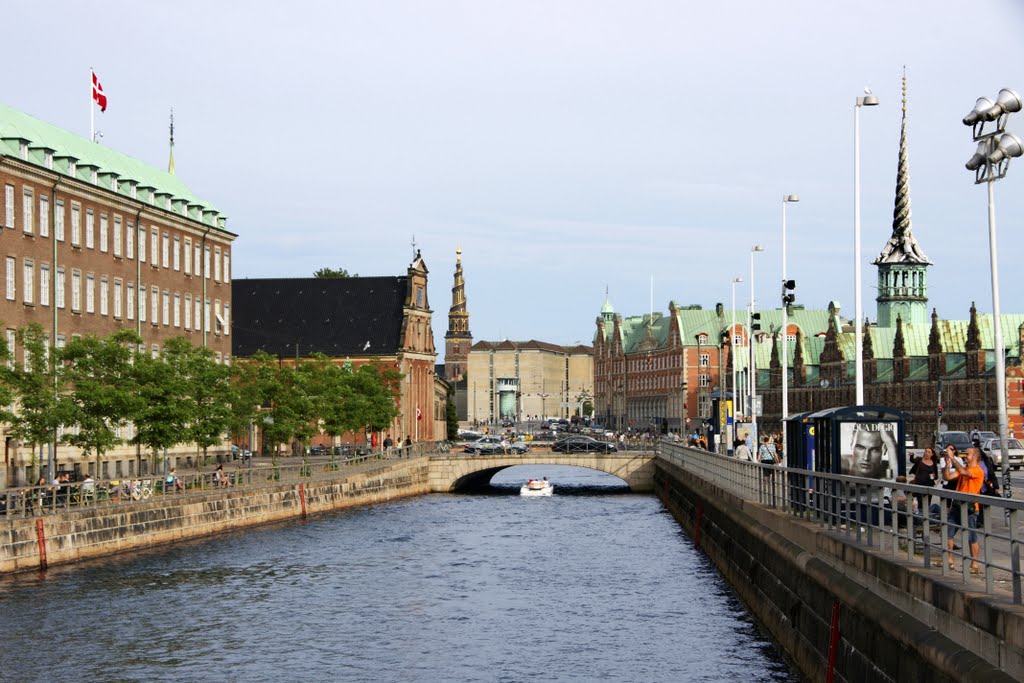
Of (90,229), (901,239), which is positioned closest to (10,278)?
(90,229)

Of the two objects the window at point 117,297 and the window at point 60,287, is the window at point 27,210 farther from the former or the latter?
the window at point 117,297

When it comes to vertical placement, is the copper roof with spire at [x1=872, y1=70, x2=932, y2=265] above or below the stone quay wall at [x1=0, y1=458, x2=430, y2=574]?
above

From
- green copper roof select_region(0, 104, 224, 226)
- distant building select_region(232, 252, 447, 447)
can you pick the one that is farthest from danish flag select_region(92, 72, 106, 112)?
distant building select_region(232, 252, 447, 447)

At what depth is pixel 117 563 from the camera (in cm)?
5116

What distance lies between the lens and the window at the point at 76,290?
80.4m

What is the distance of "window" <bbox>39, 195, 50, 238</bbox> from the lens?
A: 76.9 meters

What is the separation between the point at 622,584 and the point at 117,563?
56.8ft

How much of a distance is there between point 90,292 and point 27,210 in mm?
8416

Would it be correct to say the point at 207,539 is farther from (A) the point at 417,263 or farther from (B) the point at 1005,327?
(B) the point at 1005,327

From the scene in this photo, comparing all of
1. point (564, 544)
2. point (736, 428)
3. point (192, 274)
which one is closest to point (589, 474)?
point (192, 274)

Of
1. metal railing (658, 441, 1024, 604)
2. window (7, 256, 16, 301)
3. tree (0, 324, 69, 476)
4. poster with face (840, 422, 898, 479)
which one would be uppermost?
window (7, 256, 16, 301)

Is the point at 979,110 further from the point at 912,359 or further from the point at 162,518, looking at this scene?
the point at 912,359

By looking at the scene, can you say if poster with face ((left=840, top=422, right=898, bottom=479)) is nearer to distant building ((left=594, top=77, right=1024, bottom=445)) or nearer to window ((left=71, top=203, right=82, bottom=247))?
window ((left=71, top=203, right=82, bottom=247))

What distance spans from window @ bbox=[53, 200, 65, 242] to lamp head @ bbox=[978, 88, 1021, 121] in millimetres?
58824
